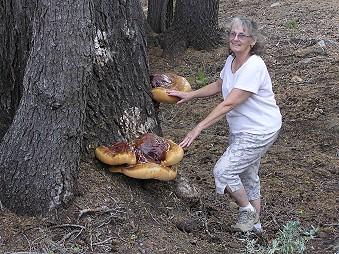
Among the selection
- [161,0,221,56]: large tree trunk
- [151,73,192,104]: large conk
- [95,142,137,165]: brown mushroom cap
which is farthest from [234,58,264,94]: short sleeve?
[161,0,221,56]: large tree trunk

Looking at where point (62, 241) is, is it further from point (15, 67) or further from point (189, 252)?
point (15, 67)

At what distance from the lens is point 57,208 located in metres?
3.89

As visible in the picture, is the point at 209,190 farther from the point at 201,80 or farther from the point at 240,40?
the point at 201,80

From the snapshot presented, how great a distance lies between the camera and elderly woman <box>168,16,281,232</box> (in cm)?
437

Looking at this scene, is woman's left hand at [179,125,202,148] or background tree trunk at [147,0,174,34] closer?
woman's left hand at [179,125,202,148]

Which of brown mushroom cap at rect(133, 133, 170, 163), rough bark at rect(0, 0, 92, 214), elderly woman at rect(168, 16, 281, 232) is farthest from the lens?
elderly woman at rect(168, 16, 281, 232)

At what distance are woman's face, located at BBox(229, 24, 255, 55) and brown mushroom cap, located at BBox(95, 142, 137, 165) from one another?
102cm

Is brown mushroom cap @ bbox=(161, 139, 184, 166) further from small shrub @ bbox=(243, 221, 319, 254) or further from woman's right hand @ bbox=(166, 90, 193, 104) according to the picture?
small shrub @ bbox=(243, 221, 319, 254)

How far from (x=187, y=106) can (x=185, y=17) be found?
8.85 feet

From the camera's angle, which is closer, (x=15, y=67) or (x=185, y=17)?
(x=15, y=67)

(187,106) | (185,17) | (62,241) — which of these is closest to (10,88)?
(62,241)

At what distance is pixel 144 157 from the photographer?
4258mm

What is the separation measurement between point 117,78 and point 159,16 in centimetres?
674

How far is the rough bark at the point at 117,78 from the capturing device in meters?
4.20
